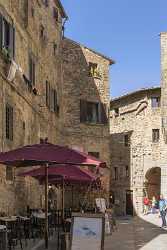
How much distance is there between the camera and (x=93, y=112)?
34750mm

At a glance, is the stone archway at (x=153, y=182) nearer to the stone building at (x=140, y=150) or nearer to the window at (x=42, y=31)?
the stone building at (x=140, y=150)

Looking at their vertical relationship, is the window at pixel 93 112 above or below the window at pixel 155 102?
below

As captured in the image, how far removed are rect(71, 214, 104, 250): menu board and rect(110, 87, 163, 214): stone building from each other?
108 feet

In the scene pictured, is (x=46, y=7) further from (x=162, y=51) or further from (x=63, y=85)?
(x=162, y=51)

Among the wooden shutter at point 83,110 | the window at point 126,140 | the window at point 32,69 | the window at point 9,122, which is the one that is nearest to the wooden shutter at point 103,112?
the wooden shutter at point 83,110

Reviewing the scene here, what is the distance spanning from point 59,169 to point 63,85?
19.8 m

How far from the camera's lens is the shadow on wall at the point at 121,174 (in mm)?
42781

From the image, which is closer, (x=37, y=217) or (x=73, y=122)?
(x=37, y=217)

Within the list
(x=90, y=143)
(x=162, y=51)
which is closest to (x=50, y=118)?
(x=90, y=143)

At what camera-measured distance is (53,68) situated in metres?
28.2

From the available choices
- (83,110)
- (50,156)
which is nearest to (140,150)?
(83,110)

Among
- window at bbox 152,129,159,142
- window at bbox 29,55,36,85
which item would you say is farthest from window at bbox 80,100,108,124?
window at bbox 29,55,36,85

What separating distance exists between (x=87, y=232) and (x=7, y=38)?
9159 mm

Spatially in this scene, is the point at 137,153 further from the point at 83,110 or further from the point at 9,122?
the point at 9,122
